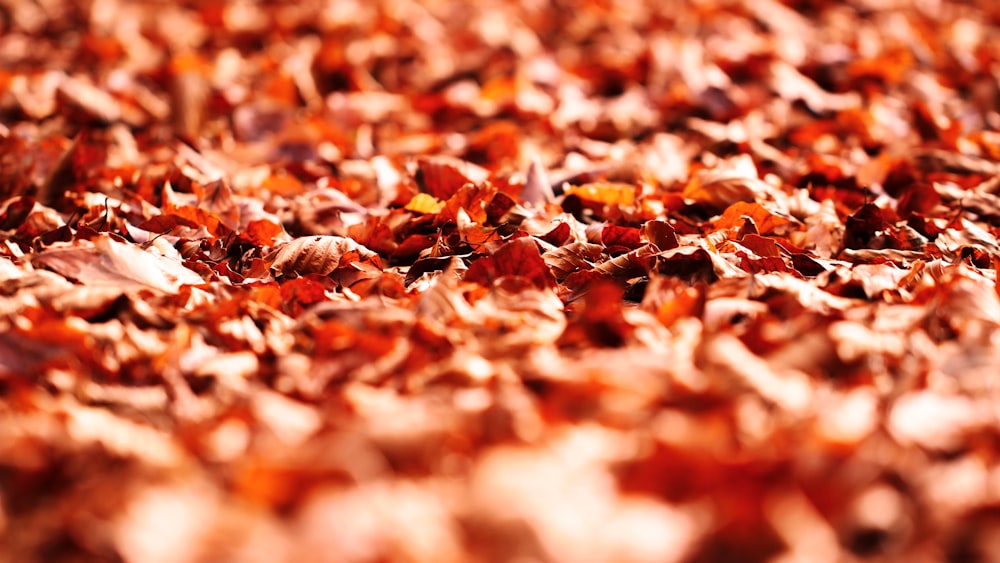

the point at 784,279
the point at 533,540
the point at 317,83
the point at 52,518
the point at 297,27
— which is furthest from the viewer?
the point at 297,27

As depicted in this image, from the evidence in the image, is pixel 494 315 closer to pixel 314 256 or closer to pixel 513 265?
pixel 513 265

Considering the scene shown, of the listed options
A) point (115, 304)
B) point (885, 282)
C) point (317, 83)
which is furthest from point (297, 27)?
point (885, 282)

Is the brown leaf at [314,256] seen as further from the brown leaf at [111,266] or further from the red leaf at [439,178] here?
the red leaf at [439,178]

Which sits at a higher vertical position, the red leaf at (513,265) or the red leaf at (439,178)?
the red leaf at (513,265)

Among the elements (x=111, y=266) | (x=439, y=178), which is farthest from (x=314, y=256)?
(x=439, y=178)

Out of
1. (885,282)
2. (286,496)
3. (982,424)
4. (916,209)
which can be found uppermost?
(286,496)

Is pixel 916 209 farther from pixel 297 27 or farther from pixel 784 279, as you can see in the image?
pixel 297 27

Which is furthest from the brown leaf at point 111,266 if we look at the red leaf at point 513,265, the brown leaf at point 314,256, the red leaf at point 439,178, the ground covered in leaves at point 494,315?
the red leaf at point 439,178

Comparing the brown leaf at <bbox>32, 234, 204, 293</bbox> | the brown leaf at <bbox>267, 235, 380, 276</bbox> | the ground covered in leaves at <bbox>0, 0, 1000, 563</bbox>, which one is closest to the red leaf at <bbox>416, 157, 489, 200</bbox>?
the ground covered in leaves at <bbox>0, 0, 1000, 563</bbox>
